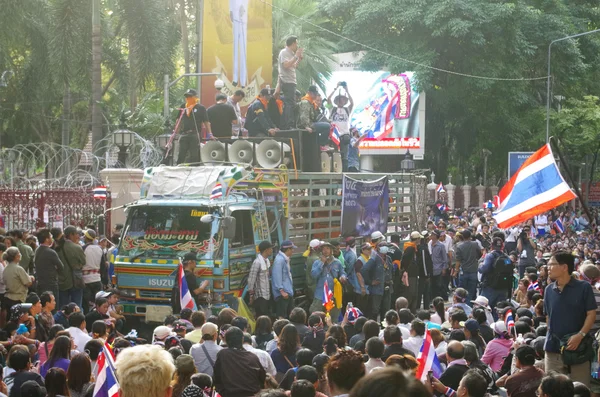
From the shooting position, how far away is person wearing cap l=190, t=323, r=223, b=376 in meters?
8.75

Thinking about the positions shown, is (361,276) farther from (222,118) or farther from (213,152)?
(222,118)

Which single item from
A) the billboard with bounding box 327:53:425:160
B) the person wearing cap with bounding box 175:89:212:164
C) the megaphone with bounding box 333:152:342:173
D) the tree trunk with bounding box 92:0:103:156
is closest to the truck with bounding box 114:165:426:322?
the person wearing cap with bounding box 175:89:212:164

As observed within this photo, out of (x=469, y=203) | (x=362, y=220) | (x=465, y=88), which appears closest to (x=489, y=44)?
(x=465, y=88)

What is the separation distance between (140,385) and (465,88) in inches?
1592

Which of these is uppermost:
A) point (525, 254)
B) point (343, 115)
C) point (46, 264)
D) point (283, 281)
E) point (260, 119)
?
point (343, 115)

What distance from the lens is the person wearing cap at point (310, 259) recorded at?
15.7 metres

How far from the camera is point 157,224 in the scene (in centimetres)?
1440

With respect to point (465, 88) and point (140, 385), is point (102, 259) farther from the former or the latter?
point (465, 88)

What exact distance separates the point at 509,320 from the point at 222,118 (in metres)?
7.15

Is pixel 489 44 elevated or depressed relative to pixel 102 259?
elevated

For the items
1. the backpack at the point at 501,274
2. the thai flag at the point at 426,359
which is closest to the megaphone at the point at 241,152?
the backpack at the point at 501,274

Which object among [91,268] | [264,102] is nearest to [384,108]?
[264,102]

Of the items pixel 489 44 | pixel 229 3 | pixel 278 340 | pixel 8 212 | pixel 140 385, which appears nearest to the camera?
pixel 140 385

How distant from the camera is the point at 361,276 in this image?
16.4m
